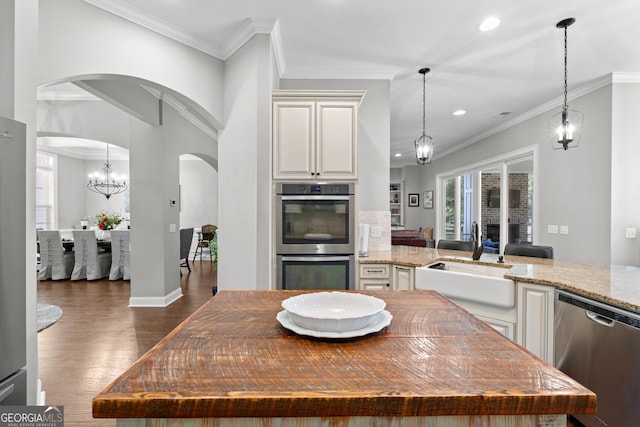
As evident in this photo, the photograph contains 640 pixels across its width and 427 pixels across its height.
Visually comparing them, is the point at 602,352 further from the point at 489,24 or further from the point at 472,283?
the point at 489,24

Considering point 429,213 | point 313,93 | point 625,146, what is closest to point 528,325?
point 313,93

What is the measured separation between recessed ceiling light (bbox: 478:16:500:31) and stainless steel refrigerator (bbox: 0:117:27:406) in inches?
126

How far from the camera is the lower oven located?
2.77 meters

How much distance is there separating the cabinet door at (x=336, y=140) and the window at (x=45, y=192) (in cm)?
838

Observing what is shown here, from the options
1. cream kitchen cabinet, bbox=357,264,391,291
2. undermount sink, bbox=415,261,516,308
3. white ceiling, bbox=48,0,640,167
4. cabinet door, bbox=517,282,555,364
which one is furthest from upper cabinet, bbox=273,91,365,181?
cabinet door, bbox=517,282,555,364

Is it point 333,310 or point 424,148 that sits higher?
point 424,148

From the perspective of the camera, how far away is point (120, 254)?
5652mm

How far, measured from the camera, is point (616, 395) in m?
1.57

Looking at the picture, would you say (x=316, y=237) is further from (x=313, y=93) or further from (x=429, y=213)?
(x=429, y=213)

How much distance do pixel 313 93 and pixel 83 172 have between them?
8914 mm

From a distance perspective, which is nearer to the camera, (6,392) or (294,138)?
(6,392)

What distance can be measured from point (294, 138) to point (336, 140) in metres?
0.39

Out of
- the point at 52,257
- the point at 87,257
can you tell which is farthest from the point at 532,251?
the point at 52,257

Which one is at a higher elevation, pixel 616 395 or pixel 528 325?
pixel 528 325
